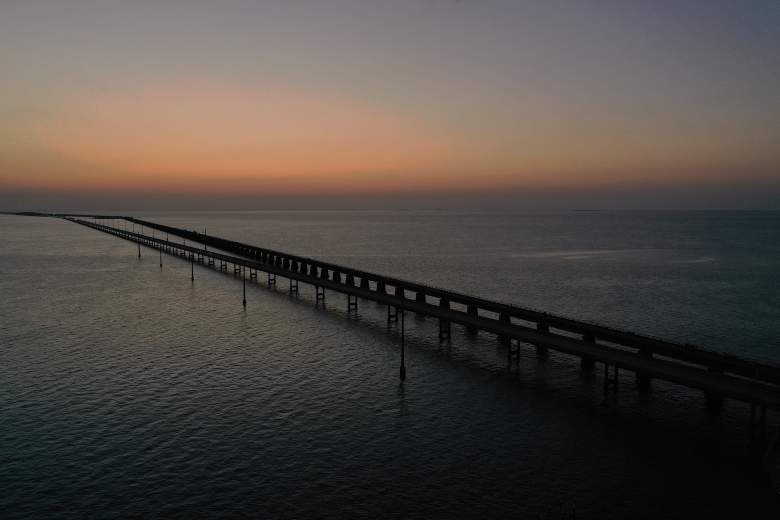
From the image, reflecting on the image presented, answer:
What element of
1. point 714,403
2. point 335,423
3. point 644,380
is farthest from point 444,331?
point 714,403

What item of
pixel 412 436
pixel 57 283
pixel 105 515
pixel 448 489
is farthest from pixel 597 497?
pixel 57 283

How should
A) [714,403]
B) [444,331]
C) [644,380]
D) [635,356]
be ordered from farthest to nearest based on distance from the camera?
1. [444,331]
2. [644,380]
3. [635,356]
4. [714,403]

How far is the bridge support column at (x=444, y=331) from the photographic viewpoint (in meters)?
44.2

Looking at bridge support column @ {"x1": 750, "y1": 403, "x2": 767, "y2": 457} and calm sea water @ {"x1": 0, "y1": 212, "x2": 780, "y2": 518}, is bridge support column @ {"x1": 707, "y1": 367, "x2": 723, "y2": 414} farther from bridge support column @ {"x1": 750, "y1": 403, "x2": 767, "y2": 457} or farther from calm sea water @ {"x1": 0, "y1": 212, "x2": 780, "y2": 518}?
bridge support column @ {"x1": 750, "y1": 403, "x2": 767, "y2": 457}

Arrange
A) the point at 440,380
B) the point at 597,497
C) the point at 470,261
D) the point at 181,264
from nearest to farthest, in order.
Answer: the point at 597,497
the point at 440,380
the point at 181,264
the point at 470,261

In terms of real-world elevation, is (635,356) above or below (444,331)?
above

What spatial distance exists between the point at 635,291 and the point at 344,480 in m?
61.7

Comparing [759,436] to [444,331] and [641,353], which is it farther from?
[444,331]

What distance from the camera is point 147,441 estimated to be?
2462 centimetres


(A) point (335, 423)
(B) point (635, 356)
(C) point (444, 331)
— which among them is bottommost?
(A) point (335, 423)

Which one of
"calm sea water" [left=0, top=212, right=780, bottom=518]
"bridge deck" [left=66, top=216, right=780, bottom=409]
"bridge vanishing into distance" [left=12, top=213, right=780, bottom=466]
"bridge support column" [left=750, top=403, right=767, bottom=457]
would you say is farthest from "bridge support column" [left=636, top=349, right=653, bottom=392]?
"bridge support column" [left=750, top=403, right=767, bottom=457]

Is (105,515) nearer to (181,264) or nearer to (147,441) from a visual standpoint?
(147,441)

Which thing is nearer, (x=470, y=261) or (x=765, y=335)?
(x=765, y=335)

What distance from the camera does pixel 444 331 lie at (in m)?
45.2
